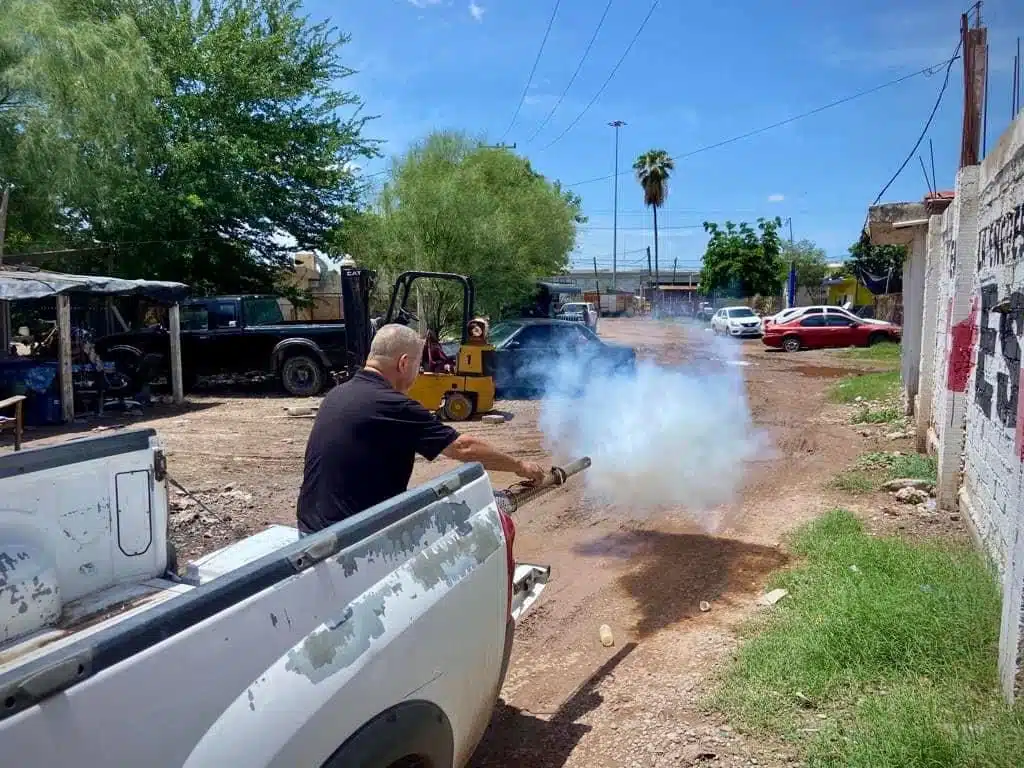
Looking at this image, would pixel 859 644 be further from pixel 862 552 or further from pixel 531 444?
pixel 531 444

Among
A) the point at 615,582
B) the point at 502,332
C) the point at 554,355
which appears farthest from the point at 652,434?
the point at 502,332

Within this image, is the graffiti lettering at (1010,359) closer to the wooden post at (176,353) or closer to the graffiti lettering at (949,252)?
the graffiti lettering at (949,252)

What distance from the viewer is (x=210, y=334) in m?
15.4

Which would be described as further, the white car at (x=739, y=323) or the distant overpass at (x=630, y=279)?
the distant overpass at (x=630, y=279)

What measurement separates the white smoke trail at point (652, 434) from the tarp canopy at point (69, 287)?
704 cm

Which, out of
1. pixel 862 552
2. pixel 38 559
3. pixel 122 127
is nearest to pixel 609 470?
→ pixel 862 552

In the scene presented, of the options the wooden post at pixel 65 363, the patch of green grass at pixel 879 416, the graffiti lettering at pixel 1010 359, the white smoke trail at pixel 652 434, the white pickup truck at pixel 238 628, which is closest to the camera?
the white pickup truck at pixel 238 628

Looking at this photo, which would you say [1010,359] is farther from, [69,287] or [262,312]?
[262,312]

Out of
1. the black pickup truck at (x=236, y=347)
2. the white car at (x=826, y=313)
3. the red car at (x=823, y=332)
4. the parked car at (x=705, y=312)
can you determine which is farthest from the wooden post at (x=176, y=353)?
the parked car at (x=705, y=312)

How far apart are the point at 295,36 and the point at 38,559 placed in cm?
2127

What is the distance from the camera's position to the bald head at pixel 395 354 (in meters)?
3.26

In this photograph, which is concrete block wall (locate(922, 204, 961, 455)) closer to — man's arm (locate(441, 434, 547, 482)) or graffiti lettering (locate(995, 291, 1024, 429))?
graffiti lettering (locate(995, 291, 1024, 429))

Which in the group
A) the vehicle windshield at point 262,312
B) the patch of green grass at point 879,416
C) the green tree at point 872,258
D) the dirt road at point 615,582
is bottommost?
the dirt road at point 615,582

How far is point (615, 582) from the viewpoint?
5.32m
